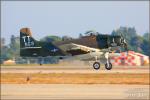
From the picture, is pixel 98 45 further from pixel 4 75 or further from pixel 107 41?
pixel 4 75

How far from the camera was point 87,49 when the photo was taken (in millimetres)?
26062

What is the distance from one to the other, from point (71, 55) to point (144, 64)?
175 m

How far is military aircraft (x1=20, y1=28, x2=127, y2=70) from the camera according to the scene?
25.9m

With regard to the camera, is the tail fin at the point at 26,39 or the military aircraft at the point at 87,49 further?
the tail fin at the point at 26,39

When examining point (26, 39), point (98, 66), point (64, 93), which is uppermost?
point (26, 39)

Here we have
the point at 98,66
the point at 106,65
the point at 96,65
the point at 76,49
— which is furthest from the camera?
the point at 76,49

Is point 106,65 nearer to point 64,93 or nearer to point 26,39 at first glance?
point 26,39

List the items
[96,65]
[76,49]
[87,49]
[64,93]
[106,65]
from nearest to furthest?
[96,65] → [106,65] → [87,49] → [76,49] → [64,93]

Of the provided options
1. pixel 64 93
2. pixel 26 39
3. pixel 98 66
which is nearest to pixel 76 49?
pixel 98 66

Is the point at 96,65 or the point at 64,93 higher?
the point at 96,65

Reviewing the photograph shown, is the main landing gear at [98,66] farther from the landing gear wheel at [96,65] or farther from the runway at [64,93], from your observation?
the runway at [64,93]

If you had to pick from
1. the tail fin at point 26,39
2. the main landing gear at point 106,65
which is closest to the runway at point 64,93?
the tail fin at point 26,39

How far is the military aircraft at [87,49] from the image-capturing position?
84.8ft

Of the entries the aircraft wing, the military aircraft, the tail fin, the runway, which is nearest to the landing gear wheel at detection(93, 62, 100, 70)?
the military aircraft
